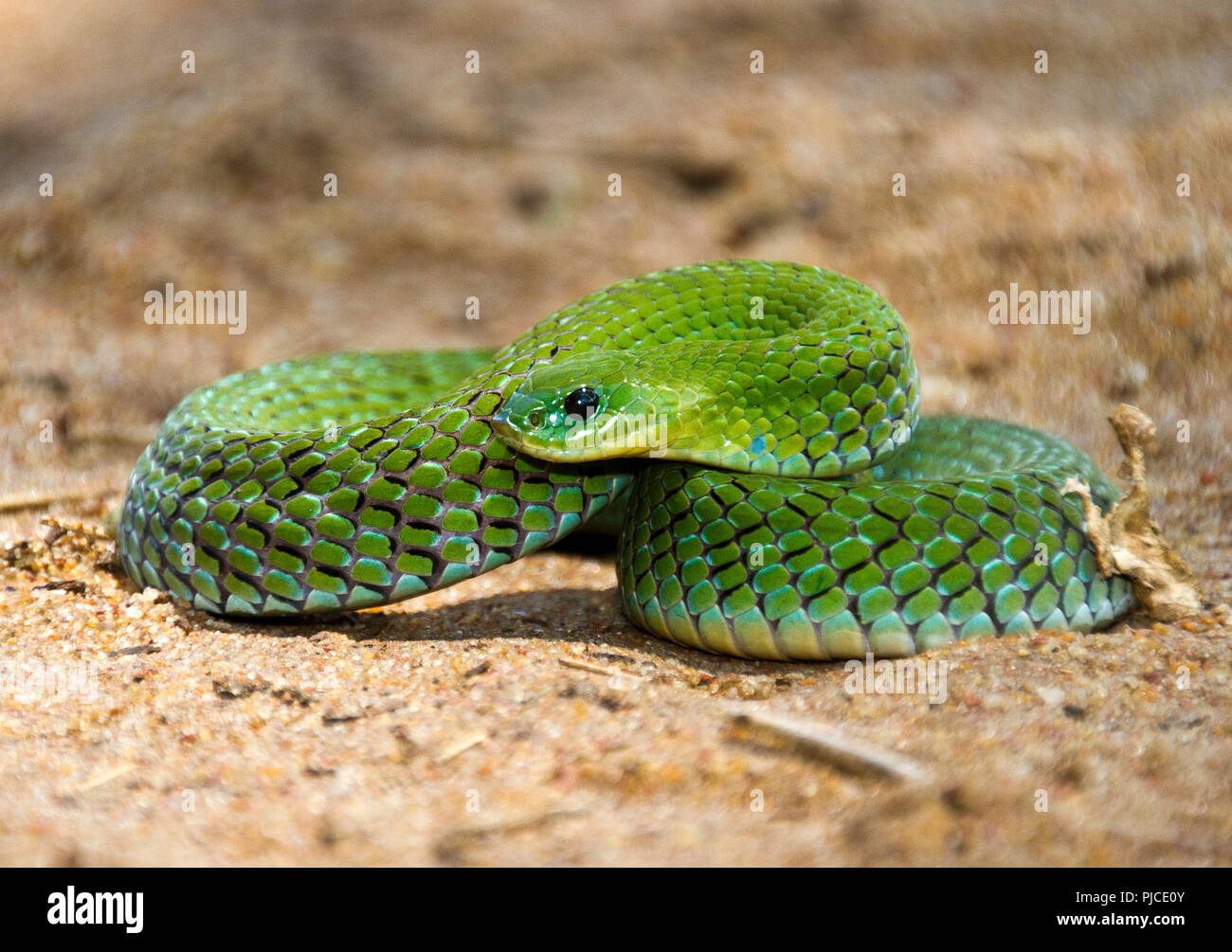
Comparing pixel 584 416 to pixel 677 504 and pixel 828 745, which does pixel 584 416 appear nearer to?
pixel 677 504

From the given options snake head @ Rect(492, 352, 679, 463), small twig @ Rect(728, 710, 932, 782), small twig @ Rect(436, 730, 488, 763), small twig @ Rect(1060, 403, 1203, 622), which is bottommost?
small twig @ Rect(436, 730, 488, 763)

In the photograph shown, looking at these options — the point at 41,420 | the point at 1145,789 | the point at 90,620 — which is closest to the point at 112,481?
the point at 41,420

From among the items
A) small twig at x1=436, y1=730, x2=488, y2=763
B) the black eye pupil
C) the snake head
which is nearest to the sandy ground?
small twig at x1=436, y1=730, x2=488, y2=763

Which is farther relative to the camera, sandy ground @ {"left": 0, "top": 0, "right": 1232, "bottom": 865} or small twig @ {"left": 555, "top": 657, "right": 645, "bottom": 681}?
small twig @ {"left": 555, "top": 657, "right": 645, "bottom": 681}

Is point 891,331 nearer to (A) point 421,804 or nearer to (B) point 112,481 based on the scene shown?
(A) point 421,804

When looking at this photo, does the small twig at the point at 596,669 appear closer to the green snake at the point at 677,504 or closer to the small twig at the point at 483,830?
the green snake at the point at 677,504

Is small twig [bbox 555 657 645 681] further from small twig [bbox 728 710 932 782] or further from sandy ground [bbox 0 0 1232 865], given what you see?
small twig [bbox 728 710 932 782]

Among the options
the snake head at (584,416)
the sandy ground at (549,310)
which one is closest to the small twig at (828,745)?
the sandy ground at (549,310)
